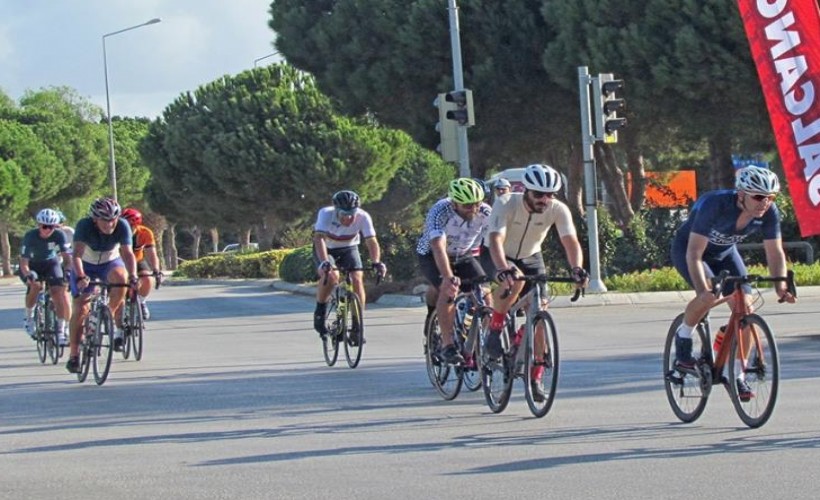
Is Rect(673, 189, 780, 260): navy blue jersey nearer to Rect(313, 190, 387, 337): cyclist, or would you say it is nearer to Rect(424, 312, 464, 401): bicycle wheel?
Rect(424, 312, 464, 401): bicycle wheel

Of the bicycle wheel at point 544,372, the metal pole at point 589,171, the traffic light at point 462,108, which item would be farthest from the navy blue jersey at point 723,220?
the traffic light at point 462,108

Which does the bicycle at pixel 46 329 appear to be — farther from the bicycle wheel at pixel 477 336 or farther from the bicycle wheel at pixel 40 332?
the bicycle wheel at pixel 477 336

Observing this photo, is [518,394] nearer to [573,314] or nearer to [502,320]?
[502,320]

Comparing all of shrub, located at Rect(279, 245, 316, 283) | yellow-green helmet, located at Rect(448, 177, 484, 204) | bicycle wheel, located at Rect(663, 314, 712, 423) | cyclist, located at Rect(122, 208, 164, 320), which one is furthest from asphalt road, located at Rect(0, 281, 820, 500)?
shrub, located at Rect(279, 245, 316, 283)

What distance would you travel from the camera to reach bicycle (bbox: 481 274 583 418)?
9711mm

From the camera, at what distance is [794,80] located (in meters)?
22.3

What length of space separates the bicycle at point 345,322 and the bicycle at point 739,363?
16.5ft

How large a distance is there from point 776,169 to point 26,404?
30174mm

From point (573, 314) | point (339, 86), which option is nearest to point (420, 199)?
point (339, 86)

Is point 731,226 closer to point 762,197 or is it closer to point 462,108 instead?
point 762,197

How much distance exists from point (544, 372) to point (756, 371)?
1486mm

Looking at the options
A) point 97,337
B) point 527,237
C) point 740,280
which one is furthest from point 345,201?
point 740,280

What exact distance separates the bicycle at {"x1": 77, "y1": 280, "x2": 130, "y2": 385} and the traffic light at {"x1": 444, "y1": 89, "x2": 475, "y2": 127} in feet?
38.1

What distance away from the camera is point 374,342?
17891 millimetres
